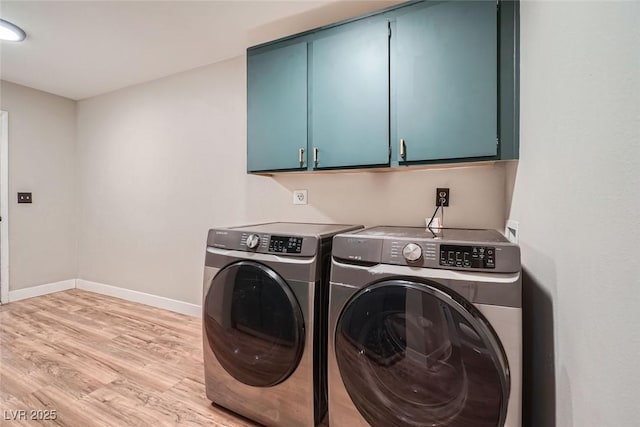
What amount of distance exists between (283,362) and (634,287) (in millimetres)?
1202

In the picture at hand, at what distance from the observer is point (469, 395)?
914 mm

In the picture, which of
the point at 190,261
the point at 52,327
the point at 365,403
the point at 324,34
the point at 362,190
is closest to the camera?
the point at 365,403

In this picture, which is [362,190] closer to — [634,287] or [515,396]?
[515,396]

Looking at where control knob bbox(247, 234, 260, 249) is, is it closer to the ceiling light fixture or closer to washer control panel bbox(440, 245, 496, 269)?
washer control panel bbox(440, 245, 496, 269)

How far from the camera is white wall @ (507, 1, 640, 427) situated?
493mm

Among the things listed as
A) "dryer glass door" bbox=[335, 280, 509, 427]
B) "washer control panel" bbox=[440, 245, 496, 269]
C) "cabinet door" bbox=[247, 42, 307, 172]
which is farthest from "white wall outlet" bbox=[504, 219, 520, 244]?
"cabinet door" bbox=[247, 42, 307, 172]

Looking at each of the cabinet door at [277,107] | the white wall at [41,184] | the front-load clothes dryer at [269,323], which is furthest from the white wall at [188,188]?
the front-load clothes dryer at [269,323]

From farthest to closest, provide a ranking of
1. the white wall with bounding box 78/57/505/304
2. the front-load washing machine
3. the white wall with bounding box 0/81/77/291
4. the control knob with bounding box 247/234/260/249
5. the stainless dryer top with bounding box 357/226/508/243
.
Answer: the white wall with bounding box 0/81/77/291
the white wall with bounding box 78/57/505/304
the control knob with bounding box 247/234/260/249
the stainless dryer top with bounding box 357/226/508/243
the front-load washing machine

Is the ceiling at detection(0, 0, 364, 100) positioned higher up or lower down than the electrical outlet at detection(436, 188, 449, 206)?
higher up

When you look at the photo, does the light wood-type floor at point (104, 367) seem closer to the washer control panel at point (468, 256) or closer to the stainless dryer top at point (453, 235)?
the stainless dryer top at point (453, 235)

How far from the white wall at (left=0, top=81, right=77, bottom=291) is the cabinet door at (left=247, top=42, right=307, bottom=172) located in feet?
9.71

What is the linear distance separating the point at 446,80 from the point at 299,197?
1247mm

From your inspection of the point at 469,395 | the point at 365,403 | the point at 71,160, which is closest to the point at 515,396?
the point at 469,395

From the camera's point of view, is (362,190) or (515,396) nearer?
(515,396)
